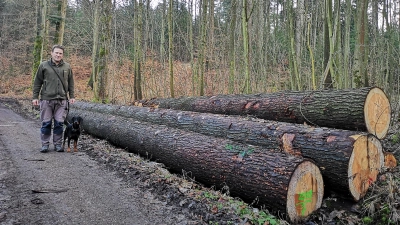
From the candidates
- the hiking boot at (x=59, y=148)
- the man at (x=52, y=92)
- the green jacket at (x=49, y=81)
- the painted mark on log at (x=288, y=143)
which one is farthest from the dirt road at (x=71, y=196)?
the painted mark on log at (x=288, y=143)

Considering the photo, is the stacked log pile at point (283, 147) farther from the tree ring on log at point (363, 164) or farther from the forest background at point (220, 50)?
the forest background at point (220, 50)

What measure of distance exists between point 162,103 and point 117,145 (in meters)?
3.21

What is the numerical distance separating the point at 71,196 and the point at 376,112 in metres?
5.06

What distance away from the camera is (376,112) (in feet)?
16.9

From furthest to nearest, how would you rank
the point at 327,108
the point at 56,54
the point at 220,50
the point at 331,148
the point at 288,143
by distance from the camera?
the point at 220,50, the point at 56,54, the point at 327,108, the point at 288,143, the point at 331,148

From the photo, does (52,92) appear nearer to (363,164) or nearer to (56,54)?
(56,54)

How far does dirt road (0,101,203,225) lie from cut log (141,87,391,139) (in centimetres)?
332

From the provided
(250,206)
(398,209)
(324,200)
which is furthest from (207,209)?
(398,209)

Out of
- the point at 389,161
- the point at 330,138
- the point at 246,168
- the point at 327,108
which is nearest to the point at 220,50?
Answer: the point at 327,108

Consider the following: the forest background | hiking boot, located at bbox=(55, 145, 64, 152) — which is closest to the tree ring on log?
the forest background

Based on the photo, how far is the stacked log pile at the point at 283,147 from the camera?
3.83 meters

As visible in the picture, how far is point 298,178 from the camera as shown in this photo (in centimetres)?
372

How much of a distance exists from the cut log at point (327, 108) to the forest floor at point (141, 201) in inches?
35.9

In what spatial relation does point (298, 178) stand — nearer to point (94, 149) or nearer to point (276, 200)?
point (276, 200)
